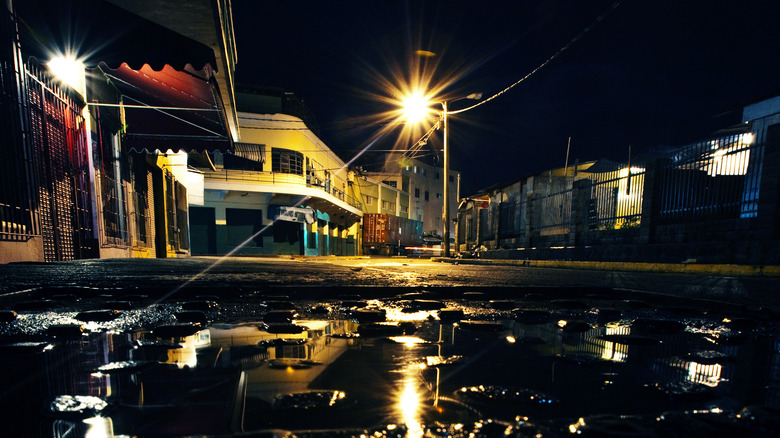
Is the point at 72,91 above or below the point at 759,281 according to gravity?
above

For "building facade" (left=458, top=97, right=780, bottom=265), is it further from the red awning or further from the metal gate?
the metal gate

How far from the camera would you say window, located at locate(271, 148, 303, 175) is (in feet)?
85.4

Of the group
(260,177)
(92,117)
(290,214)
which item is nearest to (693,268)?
(92,117)

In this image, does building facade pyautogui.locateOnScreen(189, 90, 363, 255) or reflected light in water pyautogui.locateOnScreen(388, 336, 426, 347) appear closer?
reflected light in water pyautogui.locateOnScreen(388, 336, 426, 347)

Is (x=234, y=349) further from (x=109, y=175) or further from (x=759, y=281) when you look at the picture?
(x=109, y=175)

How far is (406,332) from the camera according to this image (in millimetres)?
1700

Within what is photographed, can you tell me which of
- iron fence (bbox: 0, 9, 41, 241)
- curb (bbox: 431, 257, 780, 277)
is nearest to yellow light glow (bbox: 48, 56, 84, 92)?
iron fence (bbox: 0, 9, 41, 241)

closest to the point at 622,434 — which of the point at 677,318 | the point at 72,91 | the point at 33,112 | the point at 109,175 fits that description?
the point at 677,318

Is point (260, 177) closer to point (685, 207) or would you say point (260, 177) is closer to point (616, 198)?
point (616, 198)

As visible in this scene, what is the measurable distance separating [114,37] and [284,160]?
837 inches

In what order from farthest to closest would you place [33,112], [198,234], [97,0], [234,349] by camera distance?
[198,234], [33,112], [97,0], [234,349]

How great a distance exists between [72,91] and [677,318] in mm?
10675

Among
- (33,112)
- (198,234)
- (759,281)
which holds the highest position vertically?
(33,112)

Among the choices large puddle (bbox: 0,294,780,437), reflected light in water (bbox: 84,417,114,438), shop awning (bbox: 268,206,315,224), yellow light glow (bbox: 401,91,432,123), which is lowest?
shop awning (bbox: 268,206,315,224)
